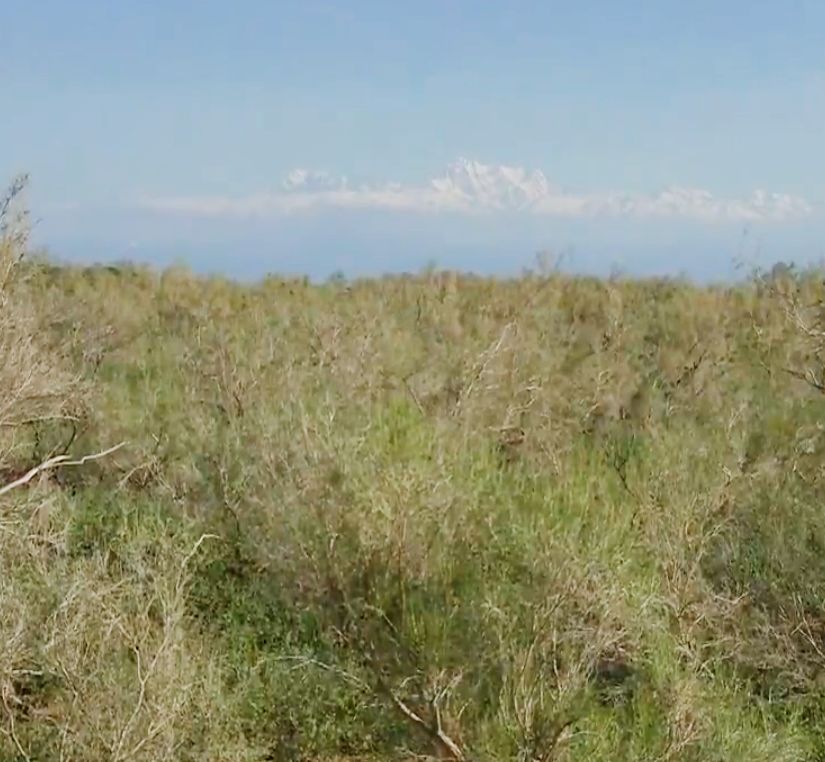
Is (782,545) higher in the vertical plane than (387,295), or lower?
lower

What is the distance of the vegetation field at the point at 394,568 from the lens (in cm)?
767

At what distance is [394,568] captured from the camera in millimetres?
8078

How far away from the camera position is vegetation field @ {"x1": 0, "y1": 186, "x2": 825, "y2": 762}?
7.67 metres

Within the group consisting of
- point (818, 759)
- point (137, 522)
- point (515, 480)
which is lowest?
point (818, 759)

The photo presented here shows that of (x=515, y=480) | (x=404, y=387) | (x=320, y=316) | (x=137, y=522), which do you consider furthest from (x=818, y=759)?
(x=320, y=316)

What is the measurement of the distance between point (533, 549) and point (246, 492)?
3.15m

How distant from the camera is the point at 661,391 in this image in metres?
15.5

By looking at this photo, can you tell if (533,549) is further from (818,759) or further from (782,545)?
(782,545)

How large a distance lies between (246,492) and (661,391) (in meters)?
7.25

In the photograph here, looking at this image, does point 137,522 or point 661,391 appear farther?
point 661,391

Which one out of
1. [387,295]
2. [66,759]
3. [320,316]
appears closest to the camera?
[66,759]

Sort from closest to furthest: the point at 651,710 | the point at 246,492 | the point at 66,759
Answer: the point at 66,759 < the point at 651,710 < the point at 246,492

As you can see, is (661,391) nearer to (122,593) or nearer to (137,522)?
(137,522)

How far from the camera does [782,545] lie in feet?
33.3
